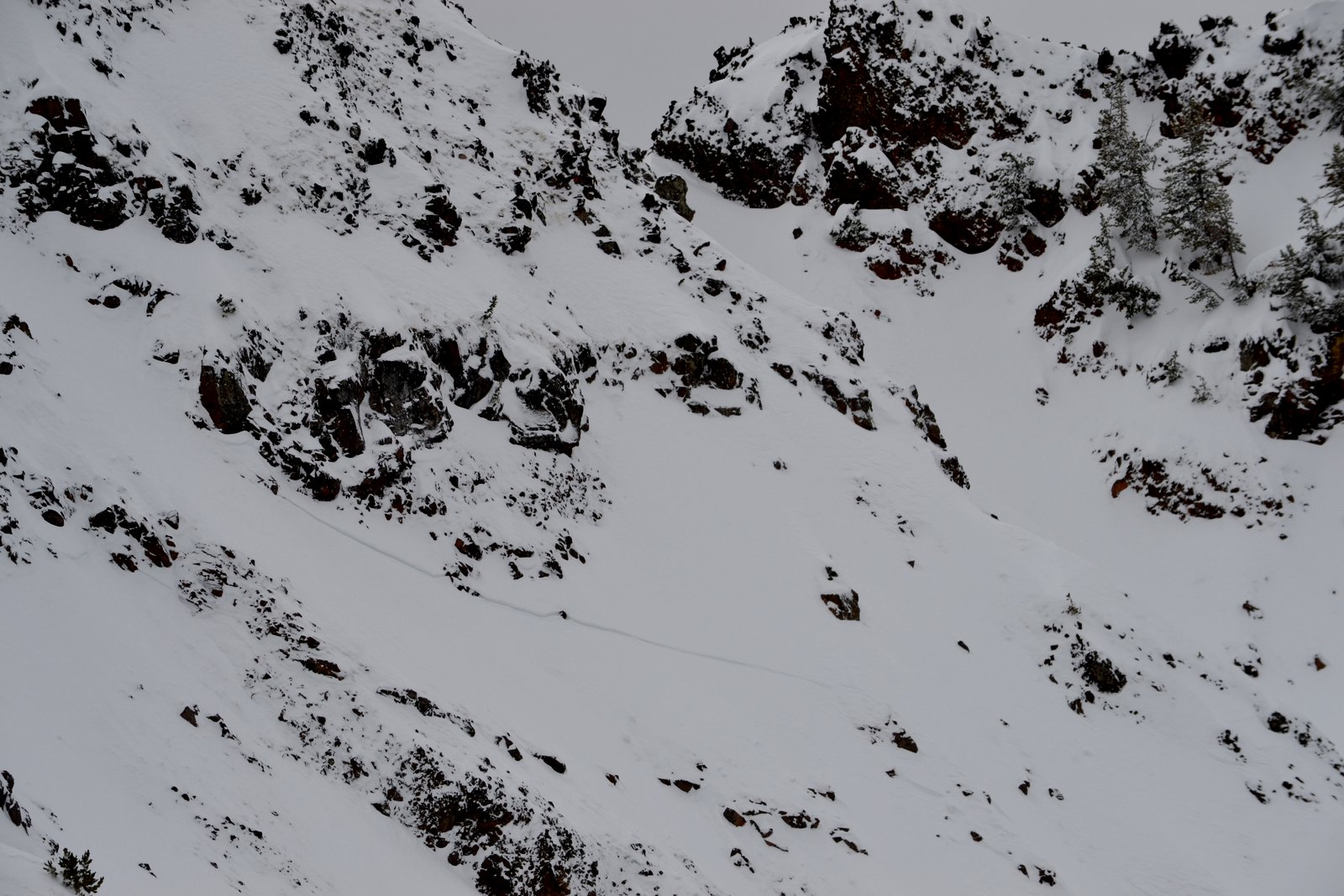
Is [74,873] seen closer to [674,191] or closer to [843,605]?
[843,605]

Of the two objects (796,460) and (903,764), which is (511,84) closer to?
→ (796,460)

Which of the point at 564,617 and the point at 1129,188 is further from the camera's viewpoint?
the point at 1129,188

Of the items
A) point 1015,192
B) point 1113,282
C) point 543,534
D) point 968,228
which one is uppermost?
point 1015,192

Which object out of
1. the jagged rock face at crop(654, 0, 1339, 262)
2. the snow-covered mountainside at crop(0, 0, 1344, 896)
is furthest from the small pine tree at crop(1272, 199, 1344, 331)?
the jagged rock face at crop(654, 0, 1339, 262)

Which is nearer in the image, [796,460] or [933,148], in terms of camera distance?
[796,460]

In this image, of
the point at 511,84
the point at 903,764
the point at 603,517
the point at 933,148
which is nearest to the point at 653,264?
the point at 511,84

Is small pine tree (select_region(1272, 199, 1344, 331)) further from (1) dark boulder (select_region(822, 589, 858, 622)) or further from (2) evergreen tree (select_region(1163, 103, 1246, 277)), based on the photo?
(1) dark boulder (select_region(822, 589, 858, 622))

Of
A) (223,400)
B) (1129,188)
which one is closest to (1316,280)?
(1129,188)
